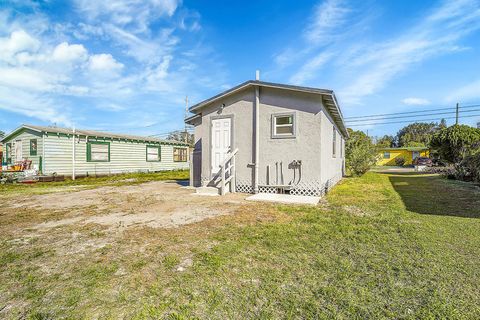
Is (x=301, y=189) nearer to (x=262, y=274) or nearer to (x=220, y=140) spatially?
(x=220, y=140)

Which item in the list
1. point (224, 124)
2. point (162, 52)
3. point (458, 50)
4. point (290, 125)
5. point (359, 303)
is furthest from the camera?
point (162, 52)

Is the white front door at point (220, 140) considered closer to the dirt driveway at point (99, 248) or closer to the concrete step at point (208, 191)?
the concrete step at point (208, 191)

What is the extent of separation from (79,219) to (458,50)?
17245mm

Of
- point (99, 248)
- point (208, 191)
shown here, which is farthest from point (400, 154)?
point (99, 248)

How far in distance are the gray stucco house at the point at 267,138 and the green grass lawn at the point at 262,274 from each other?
11.9 ft

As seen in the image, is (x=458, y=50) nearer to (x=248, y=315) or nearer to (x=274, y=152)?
(x=274, y=152)

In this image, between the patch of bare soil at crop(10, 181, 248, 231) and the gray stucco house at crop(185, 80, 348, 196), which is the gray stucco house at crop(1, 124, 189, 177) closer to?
the patch of bare soil at crop(10, 181, 248, 231)

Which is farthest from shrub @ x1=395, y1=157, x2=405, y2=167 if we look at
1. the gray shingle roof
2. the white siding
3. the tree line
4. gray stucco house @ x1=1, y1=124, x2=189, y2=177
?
gray stucco house @ x1=1, y1=124, x2=189, y2=177

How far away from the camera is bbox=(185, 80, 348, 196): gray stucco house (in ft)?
25.4

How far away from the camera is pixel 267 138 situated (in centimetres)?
827

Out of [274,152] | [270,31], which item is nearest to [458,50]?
[270,31]

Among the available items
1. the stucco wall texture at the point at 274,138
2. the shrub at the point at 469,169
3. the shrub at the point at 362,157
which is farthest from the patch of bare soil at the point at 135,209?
the shrub at the point at 469,169

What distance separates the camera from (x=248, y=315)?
6.32 ft

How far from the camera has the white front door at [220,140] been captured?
29.5 ft
